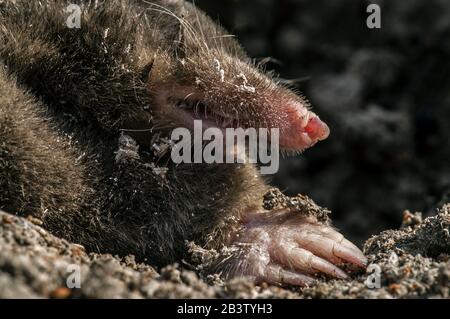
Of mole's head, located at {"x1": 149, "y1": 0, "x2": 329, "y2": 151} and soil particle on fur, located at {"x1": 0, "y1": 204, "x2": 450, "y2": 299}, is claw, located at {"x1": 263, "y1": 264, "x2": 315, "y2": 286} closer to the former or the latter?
soil particle on fur, located at {"x1": 0, "y1": 204, "x2": 450, "y2": 299}

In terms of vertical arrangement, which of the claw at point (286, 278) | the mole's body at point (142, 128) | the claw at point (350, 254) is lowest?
the claw at point (286, 278)

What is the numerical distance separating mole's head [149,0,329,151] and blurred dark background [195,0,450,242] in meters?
1.08

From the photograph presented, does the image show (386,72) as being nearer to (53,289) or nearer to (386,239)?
(386,239)

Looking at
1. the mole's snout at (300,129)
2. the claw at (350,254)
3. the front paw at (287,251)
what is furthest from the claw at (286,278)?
the mole's snout at (300,129)

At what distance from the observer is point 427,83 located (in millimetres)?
3309

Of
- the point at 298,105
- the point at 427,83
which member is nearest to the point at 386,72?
the point at 427,83

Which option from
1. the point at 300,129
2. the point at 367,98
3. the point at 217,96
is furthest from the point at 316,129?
the point at 367,98

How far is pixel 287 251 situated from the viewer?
1.96 metres

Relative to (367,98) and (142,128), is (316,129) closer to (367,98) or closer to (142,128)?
(142,128)

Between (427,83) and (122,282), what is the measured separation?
7.57 ft

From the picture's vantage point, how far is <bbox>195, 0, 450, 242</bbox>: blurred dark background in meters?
3.25

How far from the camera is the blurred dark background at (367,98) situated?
325 cm

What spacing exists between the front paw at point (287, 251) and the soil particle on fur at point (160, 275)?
0.07 metres

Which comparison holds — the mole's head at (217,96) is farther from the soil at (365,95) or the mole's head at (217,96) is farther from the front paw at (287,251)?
the soil at (365,95)
